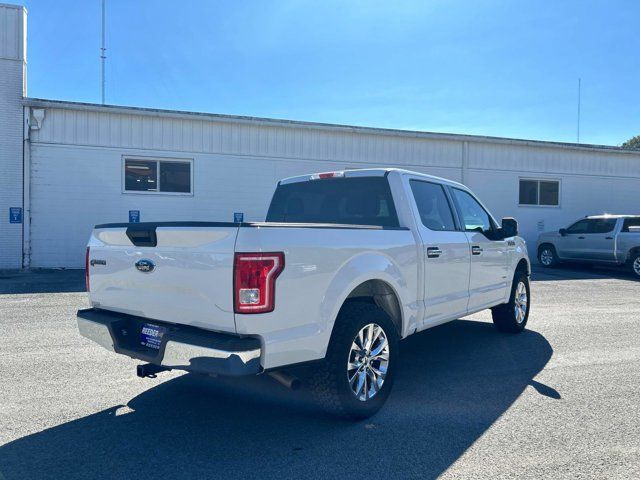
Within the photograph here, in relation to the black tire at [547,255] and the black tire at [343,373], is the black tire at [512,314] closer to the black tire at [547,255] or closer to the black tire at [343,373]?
the black tire at [343,373]

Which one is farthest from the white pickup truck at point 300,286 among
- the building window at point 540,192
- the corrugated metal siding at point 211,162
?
the building window at point 540,192

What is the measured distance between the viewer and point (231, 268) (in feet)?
10.6

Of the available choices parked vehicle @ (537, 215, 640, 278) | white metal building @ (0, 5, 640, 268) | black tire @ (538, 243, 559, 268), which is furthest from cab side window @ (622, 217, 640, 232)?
white metal building @ (0, 5, 640, 268)

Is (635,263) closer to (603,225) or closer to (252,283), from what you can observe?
(603,225)

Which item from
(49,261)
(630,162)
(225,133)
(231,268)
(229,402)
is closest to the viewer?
(231,268)

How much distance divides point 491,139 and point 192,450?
16810 mm

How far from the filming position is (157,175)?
14766 mm

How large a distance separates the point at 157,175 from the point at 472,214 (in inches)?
419

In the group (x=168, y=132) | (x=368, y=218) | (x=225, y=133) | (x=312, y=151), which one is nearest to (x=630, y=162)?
(x=312, y=151)

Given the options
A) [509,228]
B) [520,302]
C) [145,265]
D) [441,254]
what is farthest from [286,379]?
[520,302]

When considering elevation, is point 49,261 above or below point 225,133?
below

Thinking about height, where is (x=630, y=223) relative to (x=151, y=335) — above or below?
above

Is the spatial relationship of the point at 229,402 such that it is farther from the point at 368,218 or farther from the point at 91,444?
the point at 368,218

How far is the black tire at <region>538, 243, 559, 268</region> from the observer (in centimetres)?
1723
